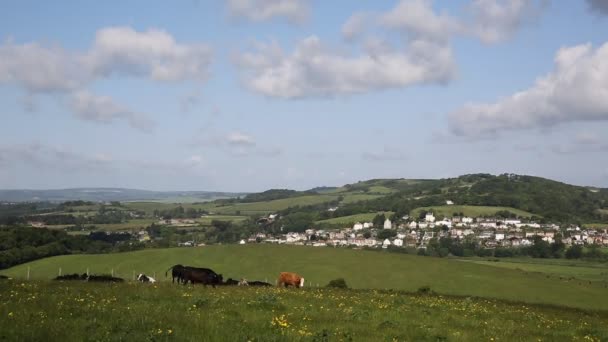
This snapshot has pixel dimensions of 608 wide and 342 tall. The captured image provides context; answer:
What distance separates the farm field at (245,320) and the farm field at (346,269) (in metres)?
49.0

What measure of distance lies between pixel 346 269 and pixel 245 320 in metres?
66.9

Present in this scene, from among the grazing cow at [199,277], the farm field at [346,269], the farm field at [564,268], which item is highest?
the grazing cow at [199,277]

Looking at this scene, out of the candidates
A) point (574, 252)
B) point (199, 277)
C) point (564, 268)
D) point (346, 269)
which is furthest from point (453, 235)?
point (199, 277)

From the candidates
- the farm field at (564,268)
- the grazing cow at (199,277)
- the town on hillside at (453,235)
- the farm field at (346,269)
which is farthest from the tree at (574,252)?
the grazing cow at (199,277)

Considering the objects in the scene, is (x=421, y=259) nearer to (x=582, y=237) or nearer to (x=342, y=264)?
(x=342, y=264)

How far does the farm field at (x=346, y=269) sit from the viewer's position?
7362 centimetres

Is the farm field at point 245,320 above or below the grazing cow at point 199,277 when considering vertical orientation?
above

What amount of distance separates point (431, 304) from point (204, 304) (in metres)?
13.0

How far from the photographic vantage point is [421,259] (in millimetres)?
91562

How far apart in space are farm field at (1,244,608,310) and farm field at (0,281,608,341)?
161ft

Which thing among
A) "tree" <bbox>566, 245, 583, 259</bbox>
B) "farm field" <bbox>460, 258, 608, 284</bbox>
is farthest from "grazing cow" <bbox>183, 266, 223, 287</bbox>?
"tree" <bbox>566, 245, 583, 259</bbox>

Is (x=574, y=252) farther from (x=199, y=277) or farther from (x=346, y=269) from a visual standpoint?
(x=199, y=277)

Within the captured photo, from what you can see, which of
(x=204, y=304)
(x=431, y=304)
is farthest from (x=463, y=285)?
(x=204, y=304)

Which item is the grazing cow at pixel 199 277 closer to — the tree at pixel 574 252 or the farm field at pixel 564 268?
the farm field at pixel 564 268
